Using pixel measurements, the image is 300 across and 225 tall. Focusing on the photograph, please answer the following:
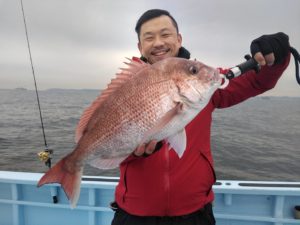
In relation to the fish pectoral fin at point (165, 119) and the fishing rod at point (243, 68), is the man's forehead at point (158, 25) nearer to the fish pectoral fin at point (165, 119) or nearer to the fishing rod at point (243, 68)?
the fishing rod at point (243, 68)

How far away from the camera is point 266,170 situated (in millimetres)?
13266

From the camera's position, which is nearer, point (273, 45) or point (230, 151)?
point (273, 45)

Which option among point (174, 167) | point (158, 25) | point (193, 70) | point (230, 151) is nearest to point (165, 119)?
point (193, 70)

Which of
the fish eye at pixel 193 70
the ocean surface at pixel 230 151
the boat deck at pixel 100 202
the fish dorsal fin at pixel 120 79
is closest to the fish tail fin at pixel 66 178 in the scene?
the fish dorsal fin at pixel 120 79

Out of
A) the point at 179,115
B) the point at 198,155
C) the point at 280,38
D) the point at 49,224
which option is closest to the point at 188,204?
the point at 198,155

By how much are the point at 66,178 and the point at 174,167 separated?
36.9 inches

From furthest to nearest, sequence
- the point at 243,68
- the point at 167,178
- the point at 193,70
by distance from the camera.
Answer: the point at 167,178 < the point at 243,68 < the point at 193,70

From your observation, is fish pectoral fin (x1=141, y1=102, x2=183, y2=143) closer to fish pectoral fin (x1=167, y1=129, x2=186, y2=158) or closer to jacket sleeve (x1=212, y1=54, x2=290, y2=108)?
fish pectoral fin (x1=167, y1=129, x2=186, y2=158)

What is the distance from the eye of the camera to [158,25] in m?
2.77

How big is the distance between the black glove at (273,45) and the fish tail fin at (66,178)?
1.85 m

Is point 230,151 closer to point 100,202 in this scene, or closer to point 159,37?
point 100,202

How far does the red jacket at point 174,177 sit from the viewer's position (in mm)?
2527

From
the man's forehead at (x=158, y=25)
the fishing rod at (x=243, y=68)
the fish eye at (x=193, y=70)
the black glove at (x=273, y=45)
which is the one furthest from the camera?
the man's forehead at (x=158, y=25)

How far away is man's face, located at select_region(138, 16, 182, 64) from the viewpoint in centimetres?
277
